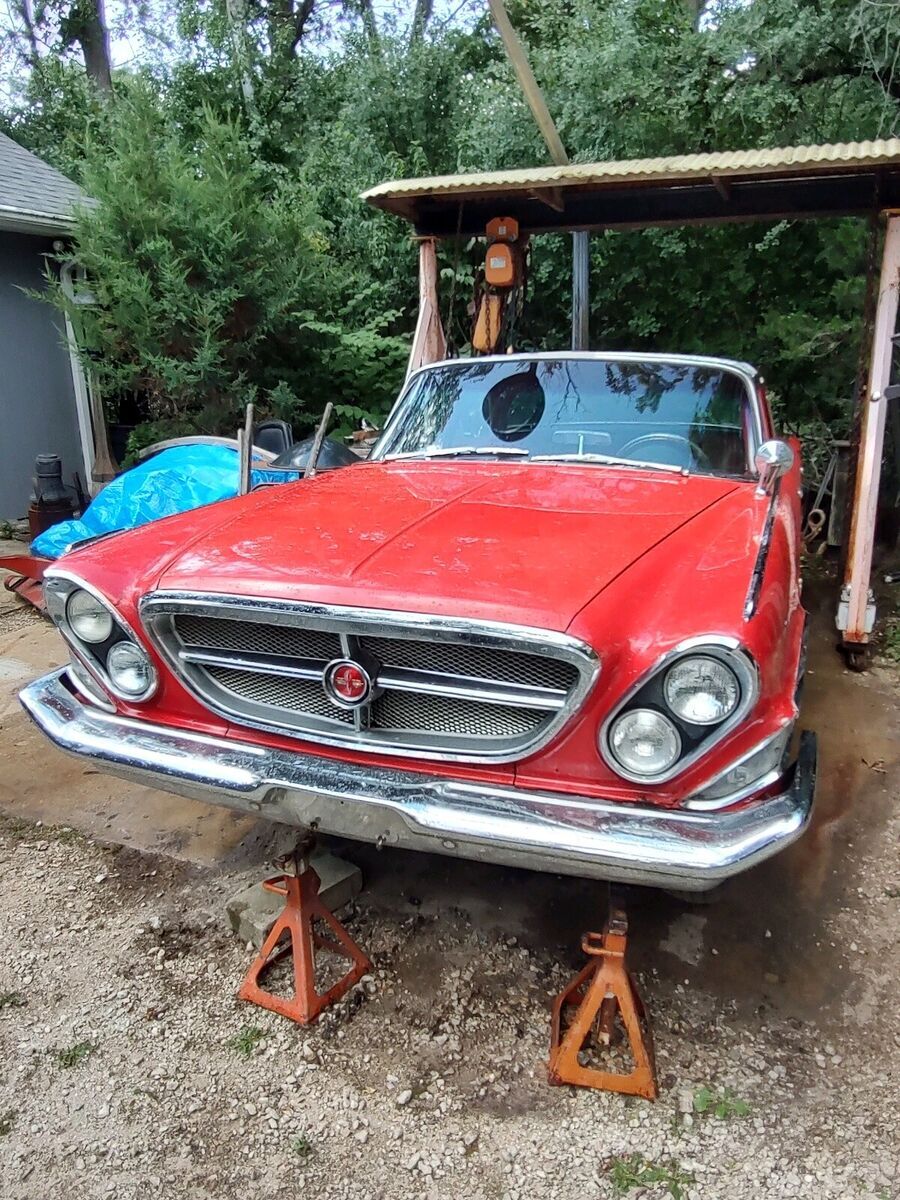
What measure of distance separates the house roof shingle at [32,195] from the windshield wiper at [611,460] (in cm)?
691

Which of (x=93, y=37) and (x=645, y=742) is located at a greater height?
(x=93, y=37)

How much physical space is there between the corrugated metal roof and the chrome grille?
3.44m

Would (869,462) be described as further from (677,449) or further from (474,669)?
(474,669)

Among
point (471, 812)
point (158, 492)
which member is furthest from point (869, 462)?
point (158, 492)

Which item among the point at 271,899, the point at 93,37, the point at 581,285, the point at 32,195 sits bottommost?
the point at 271,899

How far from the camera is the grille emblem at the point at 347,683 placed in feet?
7.22

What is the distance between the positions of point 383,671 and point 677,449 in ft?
5.30

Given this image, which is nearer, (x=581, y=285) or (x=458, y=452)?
(x=458, y=452)

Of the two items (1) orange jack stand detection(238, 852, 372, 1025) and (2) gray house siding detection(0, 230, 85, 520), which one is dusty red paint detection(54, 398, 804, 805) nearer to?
(1) orange jack stand detection(238, 852, 372, 1025)

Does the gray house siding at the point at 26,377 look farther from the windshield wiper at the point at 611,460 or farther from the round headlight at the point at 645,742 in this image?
the round headlight at the point at 645,742

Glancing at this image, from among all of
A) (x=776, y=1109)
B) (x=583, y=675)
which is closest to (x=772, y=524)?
(x=583, y=675)

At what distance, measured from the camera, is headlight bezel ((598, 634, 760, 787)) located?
6.32ft

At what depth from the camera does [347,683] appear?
2221 millimetres

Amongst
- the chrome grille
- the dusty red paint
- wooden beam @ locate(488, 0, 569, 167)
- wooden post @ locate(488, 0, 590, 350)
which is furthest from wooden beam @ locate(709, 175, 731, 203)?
the chrome grille
